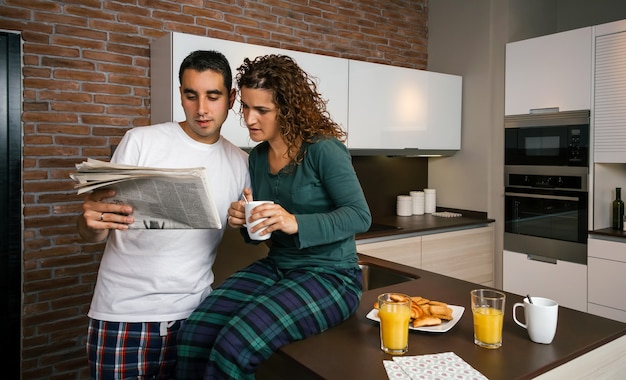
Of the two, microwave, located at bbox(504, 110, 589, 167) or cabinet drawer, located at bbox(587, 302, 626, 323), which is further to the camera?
microwave, located at bbox(504, 110, 589, 167)

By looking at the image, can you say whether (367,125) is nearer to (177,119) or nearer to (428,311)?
(177,119)

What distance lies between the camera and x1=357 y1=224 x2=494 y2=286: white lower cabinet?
128 inches

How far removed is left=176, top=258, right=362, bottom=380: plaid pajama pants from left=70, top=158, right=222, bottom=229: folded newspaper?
24 cm

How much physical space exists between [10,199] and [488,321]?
2.43m

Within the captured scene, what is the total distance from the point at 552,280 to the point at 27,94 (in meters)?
3.45

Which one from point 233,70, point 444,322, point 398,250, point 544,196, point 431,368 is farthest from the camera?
point 544,196

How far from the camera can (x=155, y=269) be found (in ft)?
5.13

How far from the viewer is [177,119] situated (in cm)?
263

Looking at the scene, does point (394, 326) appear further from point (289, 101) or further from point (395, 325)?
point (289, 101)

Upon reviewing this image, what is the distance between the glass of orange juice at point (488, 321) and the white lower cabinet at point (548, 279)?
7.88 ft

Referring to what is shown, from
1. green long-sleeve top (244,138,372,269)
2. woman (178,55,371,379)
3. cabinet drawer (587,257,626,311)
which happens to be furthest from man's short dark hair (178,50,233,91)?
cabinet drawer (587,257,626,311)

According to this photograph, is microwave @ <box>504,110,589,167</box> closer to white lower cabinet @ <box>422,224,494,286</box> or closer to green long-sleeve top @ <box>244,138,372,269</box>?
white lower cabinet @ <box>422,224,494,286</box>

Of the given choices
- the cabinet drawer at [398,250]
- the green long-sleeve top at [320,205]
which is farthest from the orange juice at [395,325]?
the cabinet drawer at [398,250]

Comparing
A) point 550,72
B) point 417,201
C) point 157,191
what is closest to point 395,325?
point 157,191
